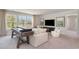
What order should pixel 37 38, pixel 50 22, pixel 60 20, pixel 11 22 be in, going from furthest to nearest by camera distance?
1. pixel 60 20
2. pixel 50 22
3. pixel 37 38
4. pixel 11 22

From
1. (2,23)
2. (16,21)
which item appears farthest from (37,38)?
(2,23)

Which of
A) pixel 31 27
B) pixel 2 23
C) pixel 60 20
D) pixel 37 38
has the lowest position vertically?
pixel 37 38

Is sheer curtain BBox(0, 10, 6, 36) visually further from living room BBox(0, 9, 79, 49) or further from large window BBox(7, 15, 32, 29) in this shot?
large window BBox(7, 15, 32, 29)

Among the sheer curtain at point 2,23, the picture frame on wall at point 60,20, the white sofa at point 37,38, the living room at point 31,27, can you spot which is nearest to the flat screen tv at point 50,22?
the living room at point 31,27

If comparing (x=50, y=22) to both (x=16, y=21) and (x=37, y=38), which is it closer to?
(x=37, y=38)

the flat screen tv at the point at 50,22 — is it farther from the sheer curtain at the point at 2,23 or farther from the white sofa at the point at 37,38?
the sheer curtain at the point at 2,23

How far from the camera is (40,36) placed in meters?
3.60

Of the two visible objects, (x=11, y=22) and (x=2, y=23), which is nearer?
(x=11, y=22)
